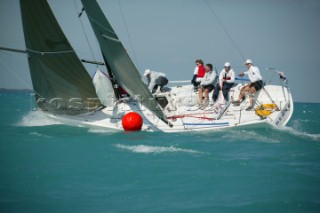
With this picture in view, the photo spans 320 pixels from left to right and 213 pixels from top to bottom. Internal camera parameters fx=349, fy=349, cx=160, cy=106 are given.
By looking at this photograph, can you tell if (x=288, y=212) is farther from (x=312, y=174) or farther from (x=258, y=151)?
(x=258, y=151)

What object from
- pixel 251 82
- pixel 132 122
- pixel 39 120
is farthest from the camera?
pixel 39 120

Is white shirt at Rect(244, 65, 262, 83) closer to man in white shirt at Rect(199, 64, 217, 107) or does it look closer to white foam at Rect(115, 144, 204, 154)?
man in white shirt at Rect(199, 64, 217, 107)

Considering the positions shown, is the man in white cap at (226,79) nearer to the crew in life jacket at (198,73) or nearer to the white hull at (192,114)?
the white hull at (192,114)

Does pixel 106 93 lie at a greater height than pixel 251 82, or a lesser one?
lesser

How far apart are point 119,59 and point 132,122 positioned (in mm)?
2362

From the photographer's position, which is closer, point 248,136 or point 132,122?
point 248,136

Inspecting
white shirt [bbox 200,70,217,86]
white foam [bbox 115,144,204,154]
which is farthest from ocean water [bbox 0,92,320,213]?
white shirt [bbox 200,70,217,86]

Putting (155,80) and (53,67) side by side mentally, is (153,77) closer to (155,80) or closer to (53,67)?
(155,80)

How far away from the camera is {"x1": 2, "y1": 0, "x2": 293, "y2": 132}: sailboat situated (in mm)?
12227

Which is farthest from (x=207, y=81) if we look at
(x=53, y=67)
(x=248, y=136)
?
(x=53, y=67)

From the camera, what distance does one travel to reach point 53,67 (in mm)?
13062

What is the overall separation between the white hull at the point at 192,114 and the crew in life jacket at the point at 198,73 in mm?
328

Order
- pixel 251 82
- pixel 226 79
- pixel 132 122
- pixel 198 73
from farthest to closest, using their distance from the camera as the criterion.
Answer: pixel 198 73
pixel 226 79
pixel 251 82
pixel 132 122

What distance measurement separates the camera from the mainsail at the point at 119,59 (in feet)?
40.2
